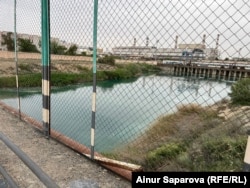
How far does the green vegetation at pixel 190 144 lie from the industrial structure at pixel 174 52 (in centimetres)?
185

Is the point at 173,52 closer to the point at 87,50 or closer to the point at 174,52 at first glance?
the point at 174,52

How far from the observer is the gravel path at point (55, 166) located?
7.65 feet

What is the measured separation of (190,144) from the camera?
19.2 ft

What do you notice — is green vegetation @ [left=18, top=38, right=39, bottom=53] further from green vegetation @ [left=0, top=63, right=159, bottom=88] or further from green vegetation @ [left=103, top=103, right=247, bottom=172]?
green vegetation @ [left=103, top=103, right=247, bottom=172]

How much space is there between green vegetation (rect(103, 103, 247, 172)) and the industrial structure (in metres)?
1.85

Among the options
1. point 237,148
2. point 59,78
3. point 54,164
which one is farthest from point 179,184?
point 59,78

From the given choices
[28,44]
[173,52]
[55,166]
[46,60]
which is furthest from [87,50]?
[28,44]

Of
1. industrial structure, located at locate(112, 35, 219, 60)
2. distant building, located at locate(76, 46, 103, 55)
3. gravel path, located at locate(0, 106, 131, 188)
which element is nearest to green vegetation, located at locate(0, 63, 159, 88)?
industrial structure, located at locate(112, 35, 219, 60)

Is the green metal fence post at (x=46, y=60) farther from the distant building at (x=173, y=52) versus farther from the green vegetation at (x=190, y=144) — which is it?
the green vegetation at (x=190, y=144)

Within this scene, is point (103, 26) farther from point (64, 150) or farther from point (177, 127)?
point (177, 127)

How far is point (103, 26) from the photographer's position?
2643 millimetres

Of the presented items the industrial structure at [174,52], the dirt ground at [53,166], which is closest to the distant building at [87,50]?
the industrial structure at [174,52]

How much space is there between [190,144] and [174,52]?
4.29 m

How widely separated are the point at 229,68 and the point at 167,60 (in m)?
0.59
